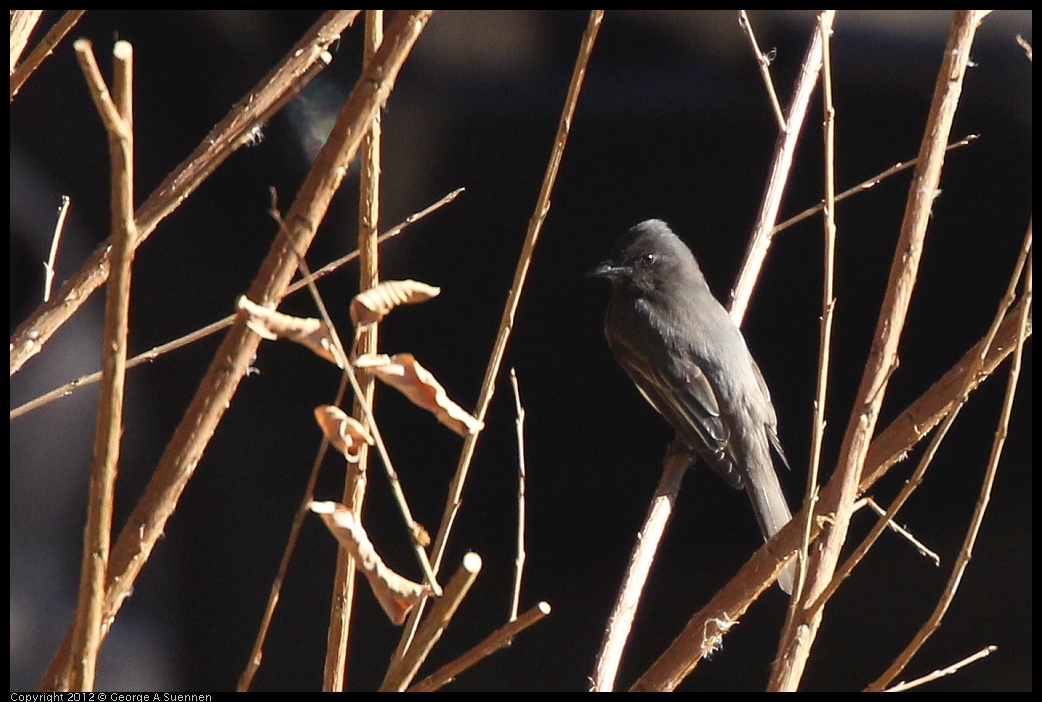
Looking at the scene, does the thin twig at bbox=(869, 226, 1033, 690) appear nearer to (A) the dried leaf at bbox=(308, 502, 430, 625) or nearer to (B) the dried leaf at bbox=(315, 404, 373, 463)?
(A) the dried leaf at bbox=(308, 502, 430, 625)

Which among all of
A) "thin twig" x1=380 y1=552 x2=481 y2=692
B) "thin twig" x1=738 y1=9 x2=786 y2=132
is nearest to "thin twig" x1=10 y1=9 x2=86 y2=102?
"thin twig" x1=380 y1=552 x2=481 y2=692

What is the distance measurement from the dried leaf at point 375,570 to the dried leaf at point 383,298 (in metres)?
0.19

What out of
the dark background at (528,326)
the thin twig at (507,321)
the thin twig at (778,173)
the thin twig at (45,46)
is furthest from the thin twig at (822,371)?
the dark background at (528,326)

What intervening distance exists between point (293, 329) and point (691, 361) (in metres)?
3.72

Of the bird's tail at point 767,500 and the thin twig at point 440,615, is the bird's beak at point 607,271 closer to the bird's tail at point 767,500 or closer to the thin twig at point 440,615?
the bird's tail at point 767,500

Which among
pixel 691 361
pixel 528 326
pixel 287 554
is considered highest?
pixel 528 326

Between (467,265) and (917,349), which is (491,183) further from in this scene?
(917,349)

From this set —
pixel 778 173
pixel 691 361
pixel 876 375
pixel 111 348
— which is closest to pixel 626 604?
pixel 876 375

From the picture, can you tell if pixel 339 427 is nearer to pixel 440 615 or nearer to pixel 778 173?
pixel 440 615

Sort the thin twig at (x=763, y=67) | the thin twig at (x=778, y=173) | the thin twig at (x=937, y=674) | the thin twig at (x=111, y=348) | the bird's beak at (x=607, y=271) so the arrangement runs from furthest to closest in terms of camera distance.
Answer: the bird's beak at (x=607, y=271)
the thin twig at (x=778, y=173)
the thin twig at (x=763, y=67)
the thin twig at (x=937, y=674)
the thin twig at (x=111, y=348)

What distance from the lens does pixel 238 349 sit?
116 centimetres

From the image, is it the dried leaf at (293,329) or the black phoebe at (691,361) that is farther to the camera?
the black phoebe at (691,361)

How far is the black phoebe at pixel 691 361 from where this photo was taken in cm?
439
